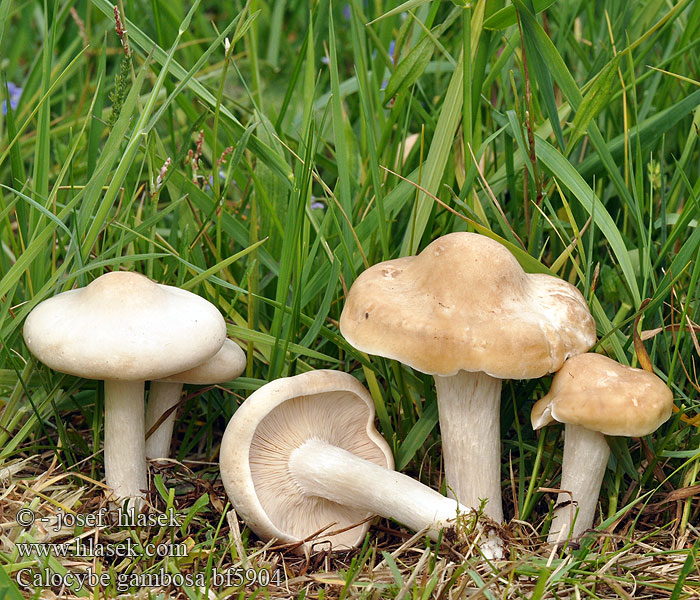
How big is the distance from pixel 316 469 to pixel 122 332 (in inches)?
26.3

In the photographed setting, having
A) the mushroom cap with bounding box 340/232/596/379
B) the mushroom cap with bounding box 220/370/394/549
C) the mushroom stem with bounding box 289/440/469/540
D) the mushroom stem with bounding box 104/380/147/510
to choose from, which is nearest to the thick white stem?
the mushroom stem with bounding box 104/380/147/510

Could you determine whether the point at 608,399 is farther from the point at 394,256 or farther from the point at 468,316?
the point at 394,256

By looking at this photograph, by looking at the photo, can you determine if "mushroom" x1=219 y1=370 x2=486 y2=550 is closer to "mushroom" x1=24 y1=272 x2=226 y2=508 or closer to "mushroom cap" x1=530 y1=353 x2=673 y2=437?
"mushroom" x1=24 y1=272 x2=226 y2=508

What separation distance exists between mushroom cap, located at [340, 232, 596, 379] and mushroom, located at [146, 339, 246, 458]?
0.36 m

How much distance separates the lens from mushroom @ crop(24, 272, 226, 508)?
67.2 inches

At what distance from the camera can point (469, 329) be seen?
1700 mm

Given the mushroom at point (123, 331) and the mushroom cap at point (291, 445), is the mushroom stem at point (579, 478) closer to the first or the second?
the mushroom cap at point (291, 445)

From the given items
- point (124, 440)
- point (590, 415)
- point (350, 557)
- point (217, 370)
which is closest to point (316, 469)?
point (350, 557)

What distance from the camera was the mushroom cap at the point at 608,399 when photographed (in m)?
1.70

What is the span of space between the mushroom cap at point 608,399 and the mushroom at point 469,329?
6 centimetres

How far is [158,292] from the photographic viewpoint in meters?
1.84

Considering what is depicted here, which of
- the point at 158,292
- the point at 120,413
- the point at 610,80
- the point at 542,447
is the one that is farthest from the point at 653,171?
the point at 120,413

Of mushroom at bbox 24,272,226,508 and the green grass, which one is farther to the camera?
the green grass

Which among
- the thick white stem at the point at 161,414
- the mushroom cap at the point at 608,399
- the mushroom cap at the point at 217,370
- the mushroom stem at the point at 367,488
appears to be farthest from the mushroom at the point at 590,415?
the thick white stem at the point at 161,414
